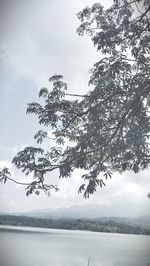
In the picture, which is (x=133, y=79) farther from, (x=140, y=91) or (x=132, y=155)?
(x=132, y=155)

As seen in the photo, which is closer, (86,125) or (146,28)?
(146,28)

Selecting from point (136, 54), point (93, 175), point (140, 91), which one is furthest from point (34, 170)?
point (136, 54)

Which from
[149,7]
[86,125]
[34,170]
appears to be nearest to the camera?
[149,7]

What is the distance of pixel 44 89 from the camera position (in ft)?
45.4

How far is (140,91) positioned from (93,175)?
10.5 ft

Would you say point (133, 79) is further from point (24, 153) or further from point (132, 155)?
point (24, 153)

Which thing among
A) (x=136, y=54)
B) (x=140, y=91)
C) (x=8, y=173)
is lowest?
(x=8, y=173)

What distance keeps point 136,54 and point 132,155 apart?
3.43 m

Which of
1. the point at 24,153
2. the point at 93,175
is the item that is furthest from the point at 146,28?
the point at 24,153

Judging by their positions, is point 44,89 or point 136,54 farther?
point 44,89

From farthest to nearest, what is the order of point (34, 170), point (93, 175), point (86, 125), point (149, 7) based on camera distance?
1. point (86, 125)
2. point (34, 170)
3. point (93, 175)
4. point (149, 7)

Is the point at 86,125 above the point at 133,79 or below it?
below

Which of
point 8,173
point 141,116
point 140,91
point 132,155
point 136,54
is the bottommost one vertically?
point 8,173

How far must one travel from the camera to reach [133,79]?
39.2ft
